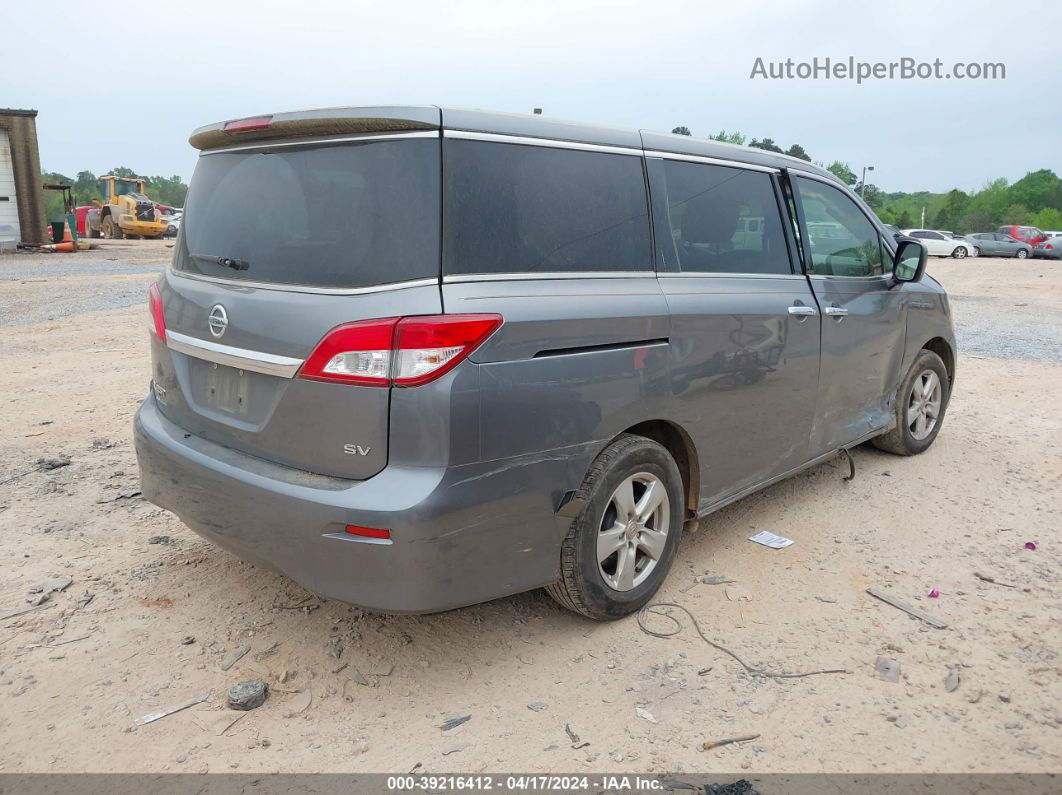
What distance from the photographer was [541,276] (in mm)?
2922

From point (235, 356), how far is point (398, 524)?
886mm

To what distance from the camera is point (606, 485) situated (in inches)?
121

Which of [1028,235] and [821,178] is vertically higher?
[821,178]

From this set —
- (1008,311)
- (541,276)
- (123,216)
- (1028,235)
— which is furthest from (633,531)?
(1028,235)

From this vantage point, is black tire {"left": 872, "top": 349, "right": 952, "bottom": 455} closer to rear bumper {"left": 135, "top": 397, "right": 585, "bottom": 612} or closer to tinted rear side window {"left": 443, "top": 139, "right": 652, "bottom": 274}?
tinted rear side window {"left": 443, "top": 139, "right": 652, "bottom": 274}

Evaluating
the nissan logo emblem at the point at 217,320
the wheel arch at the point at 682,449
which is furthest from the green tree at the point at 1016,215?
the nissan logo emblem at the point at 217,320

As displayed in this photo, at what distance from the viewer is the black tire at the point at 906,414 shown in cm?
527

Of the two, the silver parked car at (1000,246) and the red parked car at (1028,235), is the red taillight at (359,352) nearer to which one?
the silver parked car at (1000,246)

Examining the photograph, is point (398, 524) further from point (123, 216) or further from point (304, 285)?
point (123, 216)

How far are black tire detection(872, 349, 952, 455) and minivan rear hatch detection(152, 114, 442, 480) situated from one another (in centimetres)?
380

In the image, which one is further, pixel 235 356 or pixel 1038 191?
pixel 1038 191

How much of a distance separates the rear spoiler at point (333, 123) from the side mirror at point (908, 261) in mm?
3417

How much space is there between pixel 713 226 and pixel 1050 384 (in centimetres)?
582

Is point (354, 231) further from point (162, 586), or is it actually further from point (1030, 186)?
point (1030, 186)
